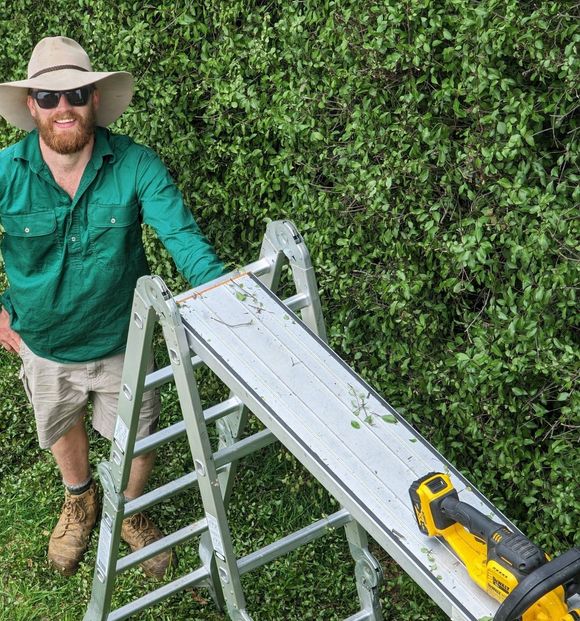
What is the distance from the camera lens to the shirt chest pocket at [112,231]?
384cm

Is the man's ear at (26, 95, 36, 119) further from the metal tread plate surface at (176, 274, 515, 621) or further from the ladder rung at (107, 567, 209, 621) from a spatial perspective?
the ladder rung at (107, 567, 209, 621)

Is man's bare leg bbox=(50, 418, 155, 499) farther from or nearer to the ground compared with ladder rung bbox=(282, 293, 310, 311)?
nearer to the ground

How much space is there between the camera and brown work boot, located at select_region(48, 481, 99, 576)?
456 centimetres

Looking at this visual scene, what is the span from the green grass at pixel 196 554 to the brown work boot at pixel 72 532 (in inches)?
2.0

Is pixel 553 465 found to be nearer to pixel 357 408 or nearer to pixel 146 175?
pixel 357 408

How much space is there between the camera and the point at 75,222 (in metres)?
3.87

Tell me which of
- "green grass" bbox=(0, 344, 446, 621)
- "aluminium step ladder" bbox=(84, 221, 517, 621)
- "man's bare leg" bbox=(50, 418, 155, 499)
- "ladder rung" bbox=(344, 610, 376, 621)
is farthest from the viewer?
"man's bare leg" bbox=(50, 418, 155, 499)

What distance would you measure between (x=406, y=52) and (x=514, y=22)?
1.44ft

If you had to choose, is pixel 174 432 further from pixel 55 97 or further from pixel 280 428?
pixel 55 97

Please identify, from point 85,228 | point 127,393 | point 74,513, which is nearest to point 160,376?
point 127,393

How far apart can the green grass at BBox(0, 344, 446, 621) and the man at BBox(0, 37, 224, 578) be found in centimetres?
81

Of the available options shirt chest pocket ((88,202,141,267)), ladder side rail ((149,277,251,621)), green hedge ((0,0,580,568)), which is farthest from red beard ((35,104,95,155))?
ladder side rail ((149,277,251,621))

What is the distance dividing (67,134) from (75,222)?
1.10 feet

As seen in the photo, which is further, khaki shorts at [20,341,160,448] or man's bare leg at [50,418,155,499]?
man's bare leg at [50,418,155,499]
